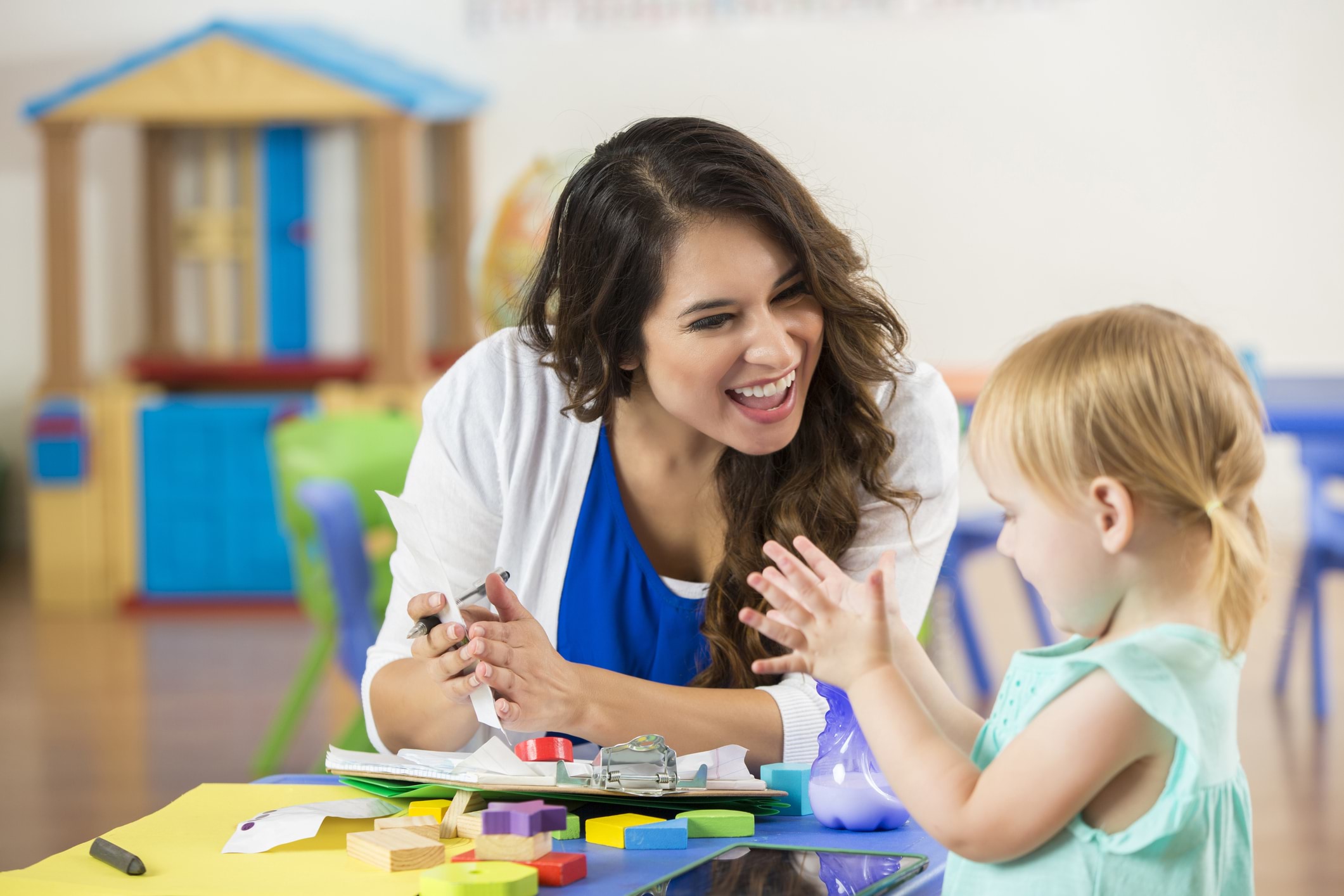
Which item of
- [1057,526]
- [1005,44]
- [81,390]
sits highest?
[1005,44]

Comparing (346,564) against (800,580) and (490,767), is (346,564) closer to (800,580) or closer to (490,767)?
(490,767)

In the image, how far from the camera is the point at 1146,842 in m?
0.75

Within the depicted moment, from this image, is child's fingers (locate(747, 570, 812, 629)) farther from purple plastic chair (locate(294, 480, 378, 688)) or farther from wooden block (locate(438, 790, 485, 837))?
purple plastic chair (locate(294, 480, 378, 688))

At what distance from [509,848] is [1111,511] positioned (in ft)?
1.32

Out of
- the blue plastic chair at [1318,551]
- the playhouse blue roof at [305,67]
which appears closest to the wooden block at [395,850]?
the blue plastic chair at [1318,551]

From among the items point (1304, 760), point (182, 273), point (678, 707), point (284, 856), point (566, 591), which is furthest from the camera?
point (182, 273)

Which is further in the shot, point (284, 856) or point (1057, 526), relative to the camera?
point (284, 856)

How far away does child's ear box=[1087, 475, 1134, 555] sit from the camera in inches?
29.9

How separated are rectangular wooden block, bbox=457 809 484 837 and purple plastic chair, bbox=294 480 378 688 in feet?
5.38

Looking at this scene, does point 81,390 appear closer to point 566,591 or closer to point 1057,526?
point 566,591

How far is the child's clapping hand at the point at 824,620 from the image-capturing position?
0.82 metres

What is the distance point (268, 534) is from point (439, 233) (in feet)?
5.09

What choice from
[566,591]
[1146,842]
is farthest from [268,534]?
[1146,842]

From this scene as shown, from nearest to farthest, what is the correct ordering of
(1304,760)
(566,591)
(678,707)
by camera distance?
(678,707), (566,591), (1304,760)
